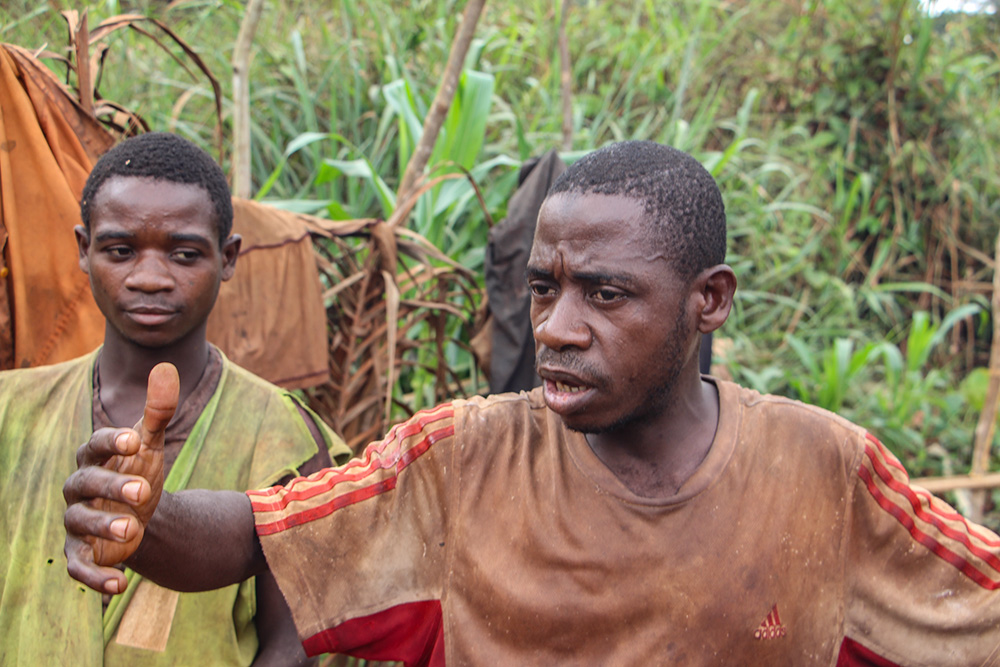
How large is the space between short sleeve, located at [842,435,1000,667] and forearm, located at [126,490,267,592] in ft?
3.48

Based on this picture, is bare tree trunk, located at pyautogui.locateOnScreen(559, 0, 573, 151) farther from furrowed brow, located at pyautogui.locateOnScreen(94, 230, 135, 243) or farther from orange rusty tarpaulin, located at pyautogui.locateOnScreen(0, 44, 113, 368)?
furrowed brow, located at pyautogui.locateOnScreen(94, 230, 135, 243)

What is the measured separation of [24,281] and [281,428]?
2.83 feet

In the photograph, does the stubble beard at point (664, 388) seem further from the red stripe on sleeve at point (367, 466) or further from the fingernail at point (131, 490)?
the fingernail at point (131, 490)

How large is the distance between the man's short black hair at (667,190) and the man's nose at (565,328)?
0.19 m

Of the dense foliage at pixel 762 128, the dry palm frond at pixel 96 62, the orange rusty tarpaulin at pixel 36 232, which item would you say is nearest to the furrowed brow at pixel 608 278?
the orange rusty tarpaulin at pixel 36 232

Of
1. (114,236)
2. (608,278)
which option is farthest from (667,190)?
(114,236)

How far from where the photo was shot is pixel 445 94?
9.70 ft

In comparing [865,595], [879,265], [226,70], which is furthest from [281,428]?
[879,265]

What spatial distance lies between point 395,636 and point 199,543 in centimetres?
40

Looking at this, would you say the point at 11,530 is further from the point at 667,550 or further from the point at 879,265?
the point at 879,265

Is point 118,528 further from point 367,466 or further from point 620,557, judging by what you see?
point 620,557

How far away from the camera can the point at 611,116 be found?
511cm

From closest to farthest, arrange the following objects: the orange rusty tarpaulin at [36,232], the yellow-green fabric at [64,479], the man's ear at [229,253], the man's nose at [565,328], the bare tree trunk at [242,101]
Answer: the man's nose at [565,328], the yellow-green fabric at [64,479], the man's ear at [229,253], the orange rusty tarpaulin at [36,232], the bare tree trunk at [242,101]

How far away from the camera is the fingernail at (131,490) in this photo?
107 centimetres
